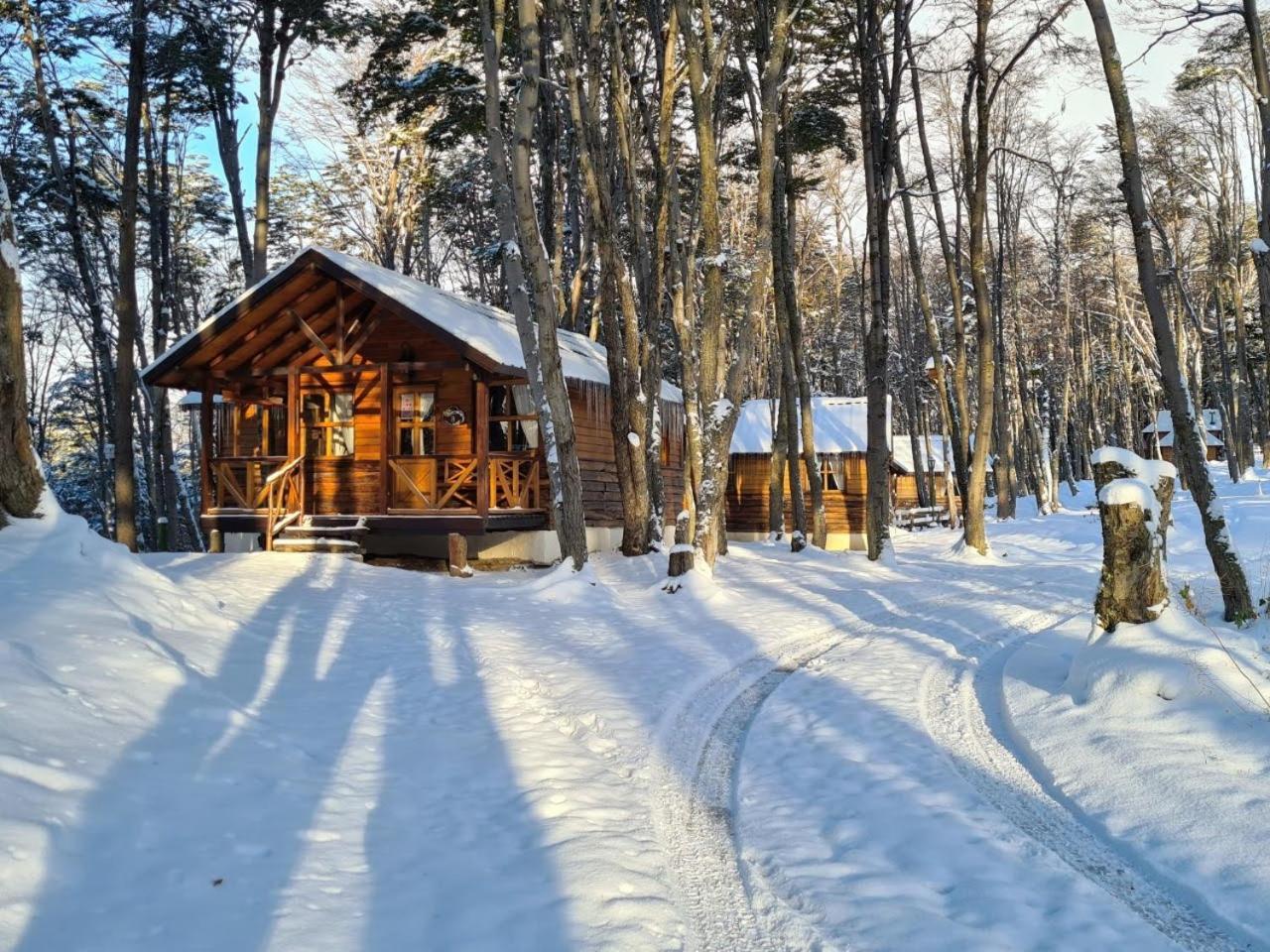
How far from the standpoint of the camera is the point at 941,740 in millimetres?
5332

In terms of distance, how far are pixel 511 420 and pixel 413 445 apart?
83.7 inches

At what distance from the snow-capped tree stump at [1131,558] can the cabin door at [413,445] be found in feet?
37.2

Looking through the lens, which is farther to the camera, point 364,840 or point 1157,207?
point 1157,207

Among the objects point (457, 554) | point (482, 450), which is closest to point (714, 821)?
point (457, 554)

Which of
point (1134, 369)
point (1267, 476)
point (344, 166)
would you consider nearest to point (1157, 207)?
point (1267, 476)

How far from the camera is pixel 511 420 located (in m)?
17.0

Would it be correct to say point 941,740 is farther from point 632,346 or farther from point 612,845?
point 632,346

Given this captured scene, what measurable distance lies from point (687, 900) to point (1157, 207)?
99.2ft

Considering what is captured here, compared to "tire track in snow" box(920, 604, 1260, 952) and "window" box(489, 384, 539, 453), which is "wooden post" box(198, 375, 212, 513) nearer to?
"window" box(489, 384, 539, 453)

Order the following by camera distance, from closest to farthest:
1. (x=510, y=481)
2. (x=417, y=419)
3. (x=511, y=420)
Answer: (x=510, y=481) → (x=511, y=420) → (x=417, y=419)

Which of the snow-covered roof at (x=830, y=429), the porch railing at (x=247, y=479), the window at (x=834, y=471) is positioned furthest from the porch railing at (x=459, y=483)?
the window at (x=834, y=471)

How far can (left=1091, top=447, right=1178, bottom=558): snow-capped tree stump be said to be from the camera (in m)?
6.64

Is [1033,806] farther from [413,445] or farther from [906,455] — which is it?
[906,455]

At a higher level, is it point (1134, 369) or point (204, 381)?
point (1134, 369)
